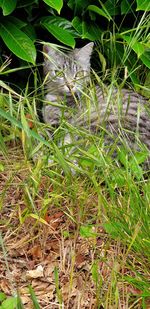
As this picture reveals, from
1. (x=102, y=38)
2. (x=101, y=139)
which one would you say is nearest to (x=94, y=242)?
(x=101, y=139)

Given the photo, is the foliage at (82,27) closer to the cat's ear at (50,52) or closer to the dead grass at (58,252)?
the cat's ear at (50,52)

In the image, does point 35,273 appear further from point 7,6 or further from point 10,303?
point 7,6

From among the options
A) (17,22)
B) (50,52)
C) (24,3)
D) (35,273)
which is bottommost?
(35,273)

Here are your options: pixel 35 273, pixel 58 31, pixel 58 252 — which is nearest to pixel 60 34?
pixel 58 31

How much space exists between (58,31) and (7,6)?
39 centimetres

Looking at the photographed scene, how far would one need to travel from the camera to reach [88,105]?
3180mm

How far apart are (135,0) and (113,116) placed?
0.97 m

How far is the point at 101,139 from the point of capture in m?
2.96

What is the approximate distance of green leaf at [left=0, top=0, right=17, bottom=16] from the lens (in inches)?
133

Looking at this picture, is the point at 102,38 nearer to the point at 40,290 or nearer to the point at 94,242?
the point at 94,242

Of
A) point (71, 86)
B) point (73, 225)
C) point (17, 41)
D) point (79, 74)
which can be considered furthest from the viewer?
point (79, 74)

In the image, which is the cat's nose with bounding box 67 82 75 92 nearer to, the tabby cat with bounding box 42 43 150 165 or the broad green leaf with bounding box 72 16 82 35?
the tabby cat with bounding box 42 43 150 165

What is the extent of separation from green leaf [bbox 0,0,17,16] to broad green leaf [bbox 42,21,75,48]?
31cm

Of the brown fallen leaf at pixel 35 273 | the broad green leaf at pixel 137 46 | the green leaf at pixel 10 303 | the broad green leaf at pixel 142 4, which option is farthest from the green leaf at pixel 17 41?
the green leaf at pixel 10 303
